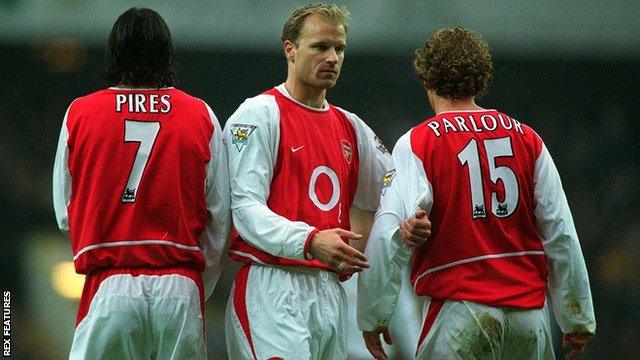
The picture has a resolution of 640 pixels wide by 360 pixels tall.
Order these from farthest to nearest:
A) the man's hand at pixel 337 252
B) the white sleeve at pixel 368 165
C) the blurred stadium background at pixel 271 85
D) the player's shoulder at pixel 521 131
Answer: the blurred stadium background at pixel 271 85 < the white sleeve at pixel 368 165 < the player's shoulder at pixel 521 131 < the man's hand at pixel 337 252

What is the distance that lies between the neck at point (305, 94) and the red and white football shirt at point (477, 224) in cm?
46

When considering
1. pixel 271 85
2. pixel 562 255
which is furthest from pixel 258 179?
pixel 271 85

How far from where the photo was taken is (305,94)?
18.5ft

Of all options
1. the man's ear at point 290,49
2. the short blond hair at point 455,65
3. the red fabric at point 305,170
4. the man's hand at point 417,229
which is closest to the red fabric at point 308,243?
the red fabric at point 305,170

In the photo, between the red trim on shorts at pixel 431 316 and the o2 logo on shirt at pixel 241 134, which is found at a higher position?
the o2 logo on shirt at pixel 241 134

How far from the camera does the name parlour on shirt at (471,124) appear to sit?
5535 mm

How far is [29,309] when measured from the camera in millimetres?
11406

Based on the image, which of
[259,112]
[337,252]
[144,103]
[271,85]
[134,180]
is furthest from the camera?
[271,85]

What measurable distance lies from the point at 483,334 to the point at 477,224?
0.51 meters

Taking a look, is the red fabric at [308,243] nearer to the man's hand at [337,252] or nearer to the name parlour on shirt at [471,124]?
the man's hand at [337,252]

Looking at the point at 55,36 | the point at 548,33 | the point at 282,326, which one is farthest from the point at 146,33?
the point at 548,33

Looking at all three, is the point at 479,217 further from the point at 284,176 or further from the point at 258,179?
Answer: the point at 258,179

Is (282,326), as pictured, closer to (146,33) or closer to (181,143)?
(181,143)

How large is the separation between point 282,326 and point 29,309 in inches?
268
